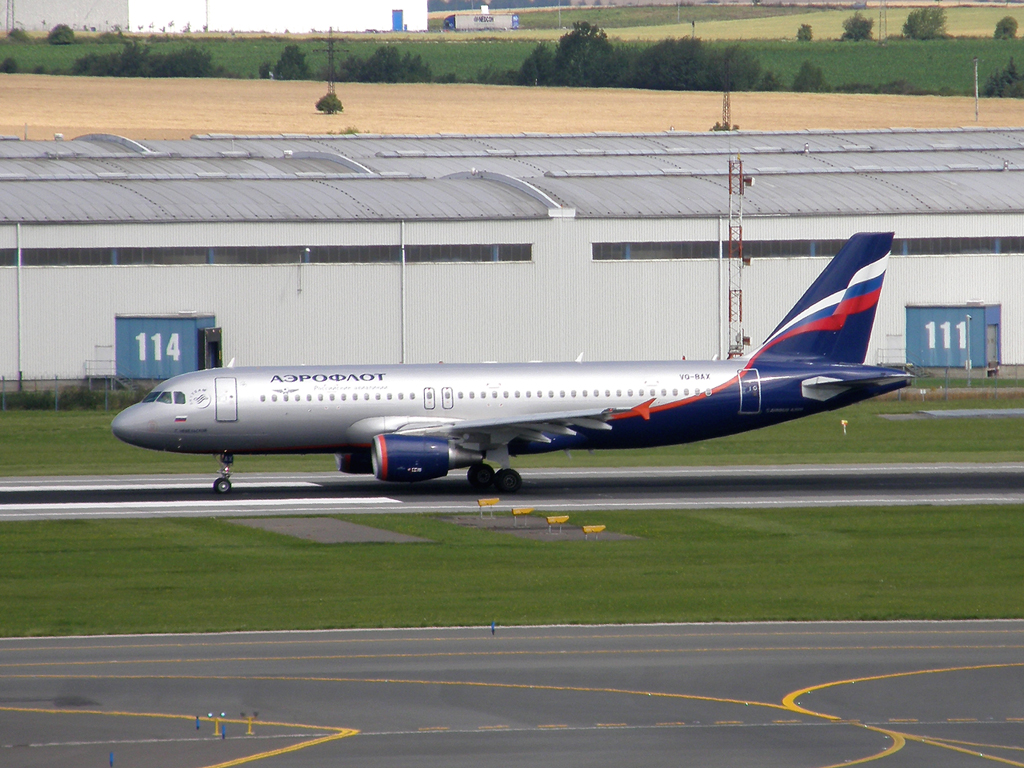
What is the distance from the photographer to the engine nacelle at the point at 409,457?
41.0 m

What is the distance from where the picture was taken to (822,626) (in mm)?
25438

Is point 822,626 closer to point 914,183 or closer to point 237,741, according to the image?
point 237,741

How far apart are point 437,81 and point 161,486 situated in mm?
136917

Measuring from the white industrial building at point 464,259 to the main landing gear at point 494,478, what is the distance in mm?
30146

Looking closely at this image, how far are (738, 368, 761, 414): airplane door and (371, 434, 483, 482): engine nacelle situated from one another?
9.46 metres

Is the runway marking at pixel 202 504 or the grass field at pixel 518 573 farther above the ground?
the runway marking at pixel 202 504

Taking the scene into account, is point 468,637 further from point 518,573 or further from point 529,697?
point 518,573

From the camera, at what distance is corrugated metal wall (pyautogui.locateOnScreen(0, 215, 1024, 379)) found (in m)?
70.4

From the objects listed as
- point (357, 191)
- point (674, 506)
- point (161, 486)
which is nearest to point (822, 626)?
point (674, 506)

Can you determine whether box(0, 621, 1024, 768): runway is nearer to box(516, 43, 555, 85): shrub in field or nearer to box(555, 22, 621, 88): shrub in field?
box(516, 43, 555, 85): shrub in field

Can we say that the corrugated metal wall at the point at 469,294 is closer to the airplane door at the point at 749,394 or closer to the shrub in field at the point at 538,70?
the airplane door at the point at 749,394

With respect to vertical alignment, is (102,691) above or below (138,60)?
below

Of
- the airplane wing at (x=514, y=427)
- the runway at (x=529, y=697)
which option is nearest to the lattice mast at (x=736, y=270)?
the airplane wing at (x=514, y=427)

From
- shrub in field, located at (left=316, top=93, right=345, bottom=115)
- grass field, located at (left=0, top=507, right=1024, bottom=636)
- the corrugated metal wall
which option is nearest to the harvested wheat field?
shrub in field, located at (left=316, top=93, right=345, bottom=115)
